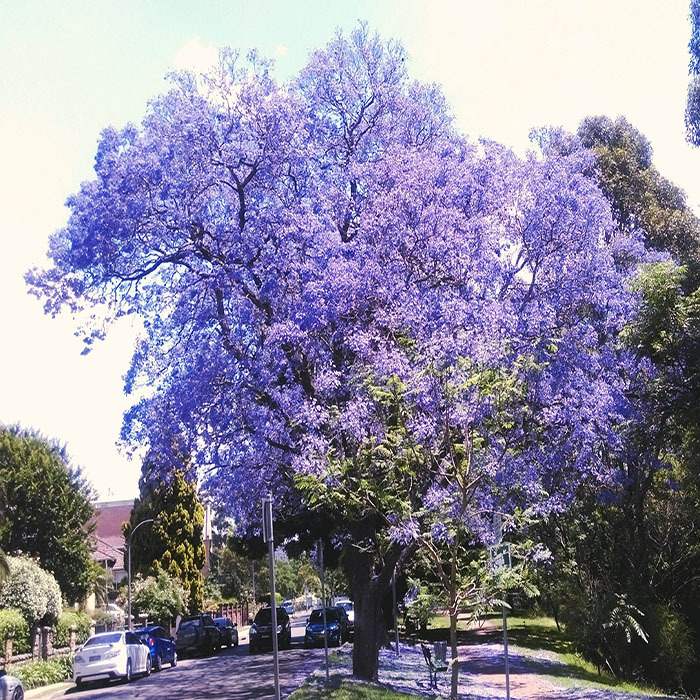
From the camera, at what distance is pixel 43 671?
28.7m

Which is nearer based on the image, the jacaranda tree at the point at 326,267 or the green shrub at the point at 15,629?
the jacaranda tree at the point at 326,267

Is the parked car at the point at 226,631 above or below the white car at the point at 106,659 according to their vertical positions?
below

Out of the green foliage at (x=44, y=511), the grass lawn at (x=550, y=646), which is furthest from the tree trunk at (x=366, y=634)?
the green foliage at (x=44, y=511)

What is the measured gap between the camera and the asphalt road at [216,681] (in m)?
22.5

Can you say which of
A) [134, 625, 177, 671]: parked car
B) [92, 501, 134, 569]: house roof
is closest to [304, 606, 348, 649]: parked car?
[134, 625, 177, 671]: parked car

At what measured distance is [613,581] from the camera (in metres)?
26.8

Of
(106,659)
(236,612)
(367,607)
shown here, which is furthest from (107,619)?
(367,607)

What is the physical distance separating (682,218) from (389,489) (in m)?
21.5

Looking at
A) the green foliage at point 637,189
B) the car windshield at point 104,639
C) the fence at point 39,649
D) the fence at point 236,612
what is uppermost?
the green foliage at point 637,189

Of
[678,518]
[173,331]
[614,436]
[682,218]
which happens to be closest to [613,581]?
[678,518]

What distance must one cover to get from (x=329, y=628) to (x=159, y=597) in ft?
54.2

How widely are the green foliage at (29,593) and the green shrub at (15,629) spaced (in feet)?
2.24

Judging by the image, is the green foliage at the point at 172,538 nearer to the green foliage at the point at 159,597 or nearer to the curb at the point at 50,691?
the green foliage at the point at 159,597

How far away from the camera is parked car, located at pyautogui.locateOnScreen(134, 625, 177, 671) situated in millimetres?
31495
